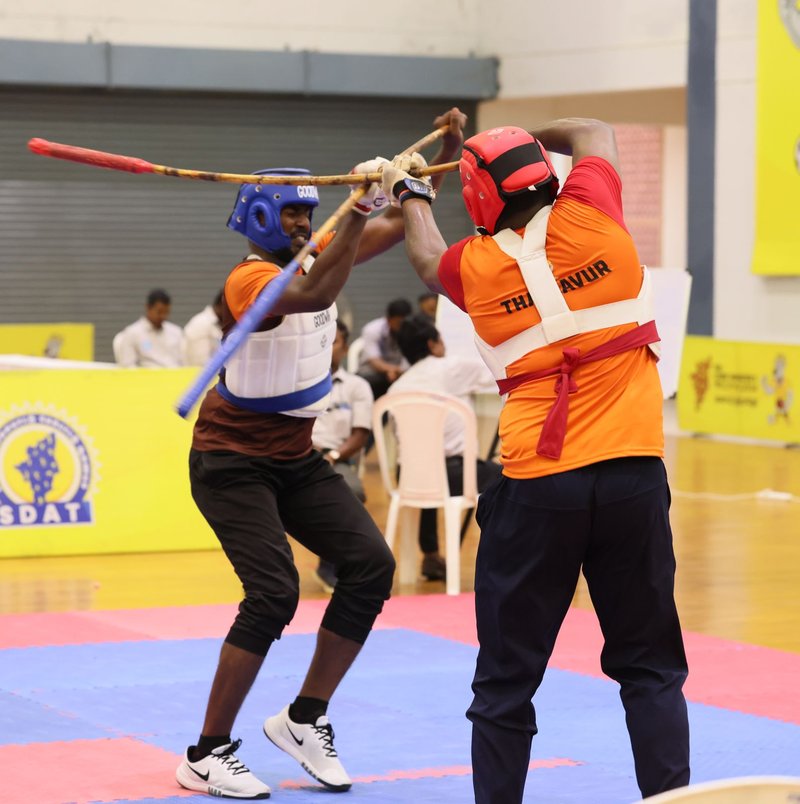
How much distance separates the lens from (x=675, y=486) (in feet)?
44.0

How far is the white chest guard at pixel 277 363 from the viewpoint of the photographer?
5285 mm

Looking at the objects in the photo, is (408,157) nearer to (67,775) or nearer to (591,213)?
(591,213)

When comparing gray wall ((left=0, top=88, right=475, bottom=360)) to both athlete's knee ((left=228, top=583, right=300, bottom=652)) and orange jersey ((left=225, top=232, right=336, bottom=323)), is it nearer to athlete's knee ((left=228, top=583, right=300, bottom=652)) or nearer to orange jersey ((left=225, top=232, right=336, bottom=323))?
orange jersey ((left=225, top=232, right=336, bottom=323))

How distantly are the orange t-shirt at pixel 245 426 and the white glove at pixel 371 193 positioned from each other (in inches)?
12.6

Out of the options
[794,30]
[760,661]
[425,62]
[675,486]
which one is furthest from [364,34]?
[760,661]

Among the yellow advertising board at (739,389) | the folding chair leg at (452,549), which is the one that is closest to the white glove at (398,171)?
the folding chair leg at (452,549)

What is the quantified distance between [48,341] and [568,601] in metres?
13.9

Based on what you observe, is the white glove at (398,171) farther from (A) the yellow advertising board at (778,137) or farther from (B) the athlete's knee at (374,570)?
(A) the yellow advertising board at (778,137)

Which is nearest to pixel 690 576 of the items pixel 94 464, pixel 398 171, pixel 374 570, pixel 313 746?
pixel 94 464

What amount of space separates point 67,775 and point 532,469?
214 cm

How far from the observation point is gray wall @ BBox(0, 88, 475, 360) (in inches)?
764

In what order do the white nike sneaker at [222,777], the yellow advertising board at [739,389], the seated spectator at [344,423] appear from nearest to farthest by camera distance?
the white nike sneaker at [222,777], the seated spectator at [344,423], the yellow advertising board at [739,389]

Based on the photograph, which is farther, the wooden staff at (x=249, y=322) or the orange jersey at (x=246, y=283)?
the orange jersey at (x=246, y=283)

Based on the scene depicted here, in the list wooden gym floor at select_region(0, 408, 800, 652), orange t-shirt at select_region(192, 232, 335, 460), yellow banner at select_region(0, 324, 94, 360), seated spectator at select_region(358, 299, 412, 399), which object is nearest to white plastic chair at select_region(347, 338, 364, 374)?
seated spectator at select_region(358, 299, 412, 399)
